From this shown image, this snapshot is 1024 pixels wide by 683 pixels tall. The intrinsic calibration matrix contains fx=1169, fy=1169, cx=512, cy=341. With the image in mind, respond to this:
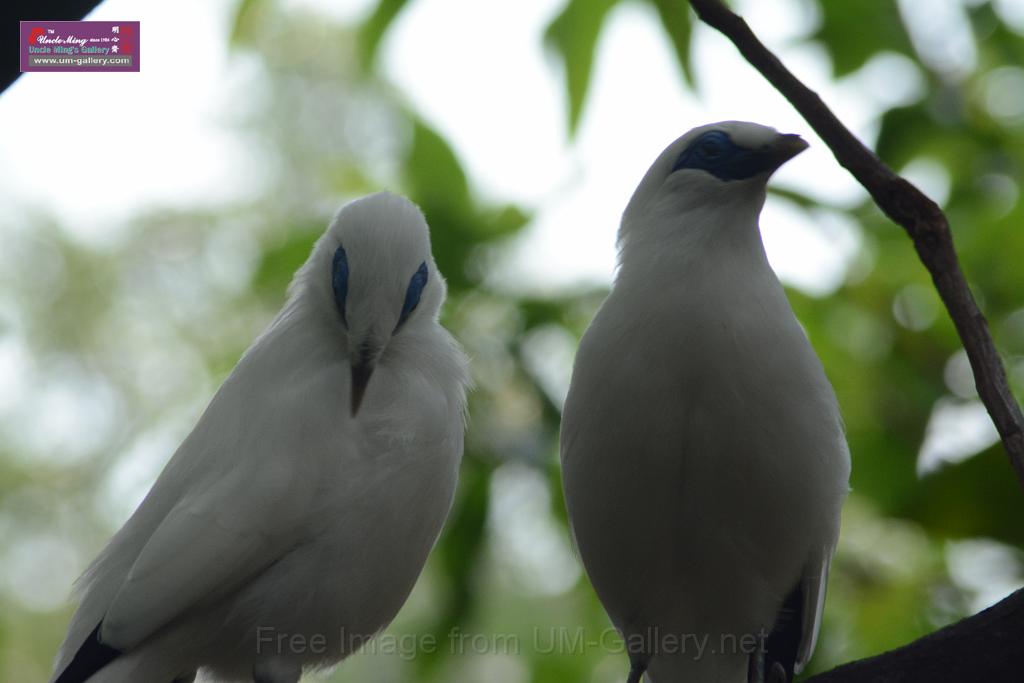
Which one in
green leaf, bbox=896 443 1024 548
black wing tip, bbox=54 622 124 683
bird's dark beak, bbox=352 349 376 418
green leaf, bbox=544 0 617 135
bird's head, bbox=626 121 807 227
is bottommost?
black wing tip, bbox=54 622 124 683

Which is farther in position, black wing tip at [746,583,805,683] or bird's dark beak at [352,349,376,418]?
black wing tip at [746,583,805,683]

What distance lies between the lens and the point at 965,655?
6.94 ft

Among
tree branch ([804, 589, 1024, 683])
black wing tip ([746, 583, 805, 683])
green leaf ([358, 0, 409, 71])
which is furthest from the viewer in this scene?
green leaf ([358, 0, 409, 71])

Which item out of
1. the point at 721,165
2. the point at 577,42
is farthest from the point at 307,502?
the point at 577,42

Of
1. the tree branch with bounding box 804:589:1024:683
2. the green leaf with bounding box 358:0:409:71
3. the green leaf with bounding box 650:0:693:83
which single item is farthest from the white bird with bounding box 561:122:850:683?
the green leaf with bounding box 358:0:409:71

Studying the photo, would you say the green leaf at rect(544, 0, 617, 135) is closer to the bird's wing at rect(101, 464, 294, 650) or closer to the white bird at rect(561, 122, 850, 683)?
the white bird at rect(561, 122, 850, 683)

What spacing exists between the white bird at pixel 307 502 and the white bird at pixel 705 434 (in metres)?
0.35

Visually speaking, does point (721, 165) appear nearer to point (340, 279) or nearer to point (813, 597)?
point (340, 279)

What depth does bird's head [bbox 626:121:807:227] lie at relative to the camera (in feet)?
8.71

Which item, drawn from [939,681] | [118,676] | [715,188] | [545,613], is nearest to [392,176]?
[715,188]

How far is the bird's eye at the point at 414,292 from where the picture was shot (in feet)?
8.30

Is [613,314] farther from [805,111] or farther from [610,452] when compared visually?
[805,111]

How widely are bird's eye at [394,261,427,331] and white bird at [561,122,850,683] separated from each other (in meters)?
0.39

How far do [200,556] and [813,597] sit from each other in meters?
1.44
